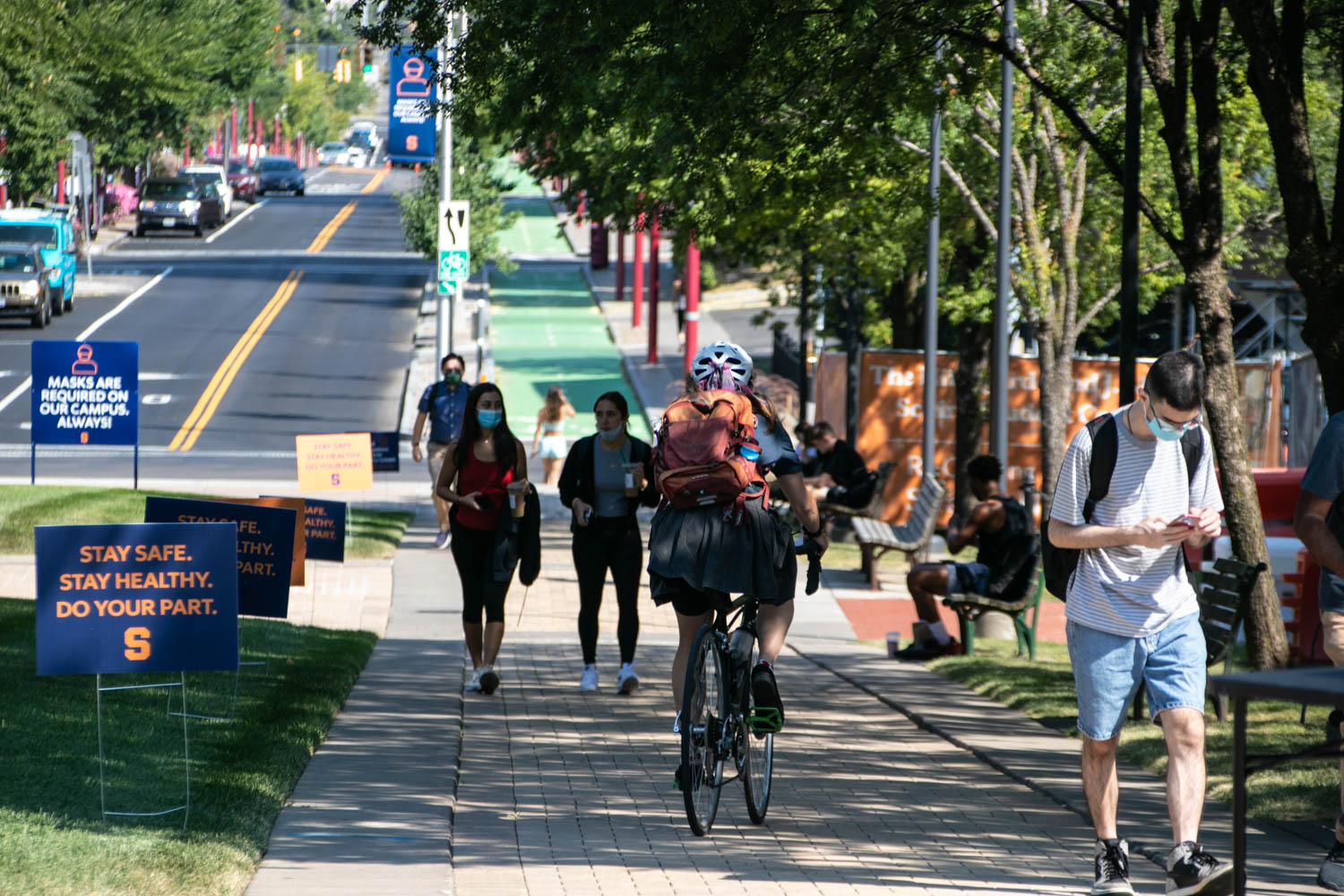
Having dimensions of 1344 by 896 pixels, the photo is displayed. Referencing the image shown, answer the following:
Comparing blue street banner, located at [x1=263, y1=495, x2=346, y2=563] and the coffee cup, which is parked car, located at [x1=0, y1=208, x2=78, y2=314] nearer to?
blue street banner, located at [x1=263, y1=495, x2=346, y2=563]

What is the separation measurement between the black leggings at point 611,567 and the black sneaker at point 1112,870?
188 inches

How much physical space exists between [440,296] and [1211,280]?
665 inches

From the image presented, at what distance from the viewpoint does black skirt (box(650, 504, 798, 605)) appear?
681 cm

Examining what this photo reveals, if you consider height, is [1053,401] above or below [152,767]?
above

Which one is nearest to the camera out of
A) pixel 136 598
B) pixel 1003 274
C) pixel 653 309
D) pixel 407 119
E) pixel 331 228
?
pixel 136 598

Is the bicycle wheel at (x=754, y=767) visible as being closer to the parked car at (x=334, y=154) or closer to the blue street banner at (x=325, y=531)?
the blue street banner at (x=325, y=531)

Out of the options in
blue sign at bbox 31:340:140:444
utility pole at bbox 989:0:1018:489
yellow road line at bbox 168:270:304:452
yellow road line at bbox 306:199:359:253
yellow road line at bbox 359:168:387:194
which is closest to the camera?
utility pole at bbox 989:0:1018:489

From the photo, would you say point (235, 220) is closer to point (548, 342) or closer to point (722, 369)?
point (548, 342)

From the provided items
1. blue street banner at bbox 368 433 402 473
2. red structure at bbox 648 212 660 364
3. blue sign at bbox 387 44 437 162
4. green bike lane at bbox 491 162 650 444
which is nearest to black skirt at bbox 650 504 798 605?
blue street banner at bbox 368 433 402 473

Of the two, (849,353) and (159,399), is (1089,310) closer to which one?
(849,353)

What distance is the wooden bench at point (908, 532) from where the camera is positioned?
15711mm

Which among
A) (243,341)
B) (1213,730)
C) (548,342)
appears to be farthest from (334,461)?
(548,342)

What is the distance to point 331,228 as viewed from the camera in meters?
70.9

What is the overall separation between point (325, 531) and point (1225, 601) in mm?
6575
